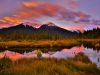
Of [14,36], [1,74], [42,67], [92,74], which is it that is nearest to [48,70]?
[42,67]

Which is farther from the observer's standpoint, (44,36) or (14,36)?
(44,36)

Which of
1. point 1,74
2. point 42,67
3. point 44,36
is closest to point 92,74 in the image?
point 42,67

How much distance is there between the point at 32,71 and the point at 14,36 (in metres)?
135

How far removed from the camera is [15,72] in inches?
565

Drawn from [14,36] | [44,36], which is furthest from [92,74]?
[44,36]

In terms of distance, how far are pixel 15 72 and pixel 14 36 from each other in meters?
136

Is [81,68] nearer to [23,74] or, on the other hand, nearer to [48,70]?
[48,70]

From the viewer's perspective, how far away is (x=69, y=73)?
1588cm

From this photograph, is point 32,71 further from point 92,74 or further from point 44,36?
point 44,36

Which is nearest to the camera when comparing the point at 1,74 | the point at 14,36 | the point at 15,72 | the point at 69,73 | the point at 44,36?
the point at 1,74

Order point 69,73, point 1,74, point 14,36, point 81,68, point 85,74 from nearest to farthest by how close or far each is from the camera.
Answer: point 1,74 < point 69,73 < point 85,74 < point 81,68 < point 14,36

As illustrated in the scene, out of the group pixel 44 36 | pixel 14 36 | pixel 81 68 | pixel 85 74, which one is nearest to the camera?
pixel 85 74

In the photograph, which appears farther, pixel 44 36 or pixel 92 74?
pixel 44 36

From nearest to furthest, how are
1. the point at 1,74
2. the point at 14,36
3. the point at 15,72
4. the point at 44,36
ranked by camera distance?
the point at 1,74, the point at 15,72, the point at 14,36, the point at 44,36
